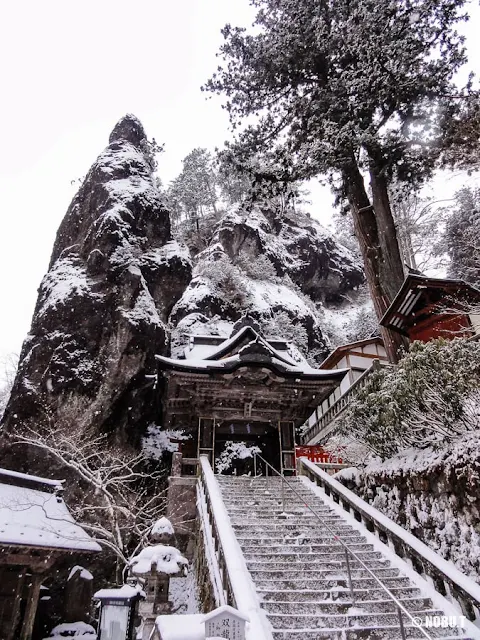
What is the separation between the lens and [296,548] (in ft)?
22.7

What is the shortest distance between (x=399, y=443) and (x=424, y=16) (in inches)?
444

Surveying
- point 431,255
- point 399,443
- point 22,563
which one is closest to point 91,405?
point 22,563

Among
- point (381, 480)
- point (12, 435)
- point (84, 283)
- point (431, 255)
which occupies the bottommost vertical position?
point (381, 480)

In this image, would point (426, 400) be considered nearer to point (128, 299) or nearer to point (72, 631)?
point (72, 631)

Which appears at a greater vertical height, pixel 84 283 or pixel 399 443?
pixel 84 283

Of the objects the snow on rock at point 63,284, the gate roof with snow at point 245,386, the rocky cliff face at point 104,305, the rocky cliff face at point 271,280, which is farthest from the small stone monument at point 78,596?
the snow on rock at point 63,284

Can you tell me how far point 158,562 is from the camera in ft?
22.2

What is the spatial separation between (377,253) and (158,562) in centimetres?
962

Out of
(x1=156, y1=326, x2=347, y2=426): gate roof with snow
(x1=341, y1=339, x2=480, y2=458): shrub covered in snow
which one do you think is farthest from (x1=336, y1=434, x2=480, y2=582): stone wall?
(x1=156, y1=326, x2=347, y2=426): gate roof with snow

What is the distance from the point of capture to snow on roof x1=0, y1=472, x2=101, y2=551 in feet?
32.9

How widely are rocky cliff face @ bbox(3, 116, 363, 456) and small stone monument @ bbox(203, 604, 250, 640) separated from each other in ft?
43.6

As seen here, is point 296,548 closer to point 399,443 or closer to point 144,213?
point 399,443

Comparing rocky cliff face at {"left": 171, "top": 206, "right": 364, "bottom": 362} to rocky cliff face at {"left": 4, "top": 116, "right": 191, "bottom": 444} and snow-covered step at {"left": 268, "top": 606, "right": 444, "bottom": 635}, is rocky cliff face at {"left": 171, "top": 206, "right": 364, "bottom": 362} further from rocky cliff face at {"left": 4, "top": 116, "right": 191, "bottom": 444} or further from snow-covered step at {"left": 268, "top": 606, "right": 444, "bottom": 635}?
snow-covered step at {"left": 268, "top": 606, "right": 444, "bottom": 635}

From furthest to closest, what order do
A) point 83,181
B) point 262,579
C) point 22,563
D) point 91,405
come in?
point 83,181
point 91,405
point 22,563
point 262,579
